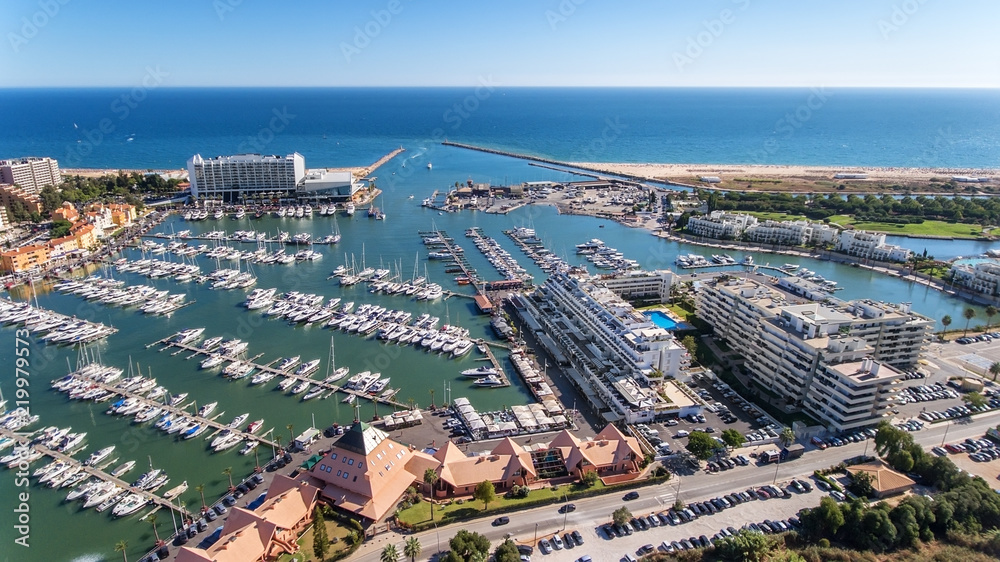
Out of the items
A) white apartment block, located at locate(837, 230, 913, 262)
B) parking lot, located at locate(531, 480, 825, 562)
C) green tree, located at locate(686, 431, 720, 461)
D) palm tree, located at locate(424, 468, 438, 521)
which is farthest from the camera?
white apartment block, located at locate(837, 230, 913, 262)

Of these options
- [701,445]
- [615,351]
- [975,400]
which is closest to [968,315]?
[975,400]

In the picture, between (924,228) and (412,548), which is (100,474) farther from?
(924,228)

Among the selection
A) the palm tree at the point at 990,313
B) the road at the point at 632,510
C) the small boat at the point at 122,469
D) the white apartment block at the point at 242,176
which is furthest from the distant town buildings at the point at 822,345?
the white apartment block at the point at 242,176

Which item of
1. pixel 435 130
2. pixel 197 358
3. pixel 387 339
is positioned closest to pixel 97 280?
pixel 197 358

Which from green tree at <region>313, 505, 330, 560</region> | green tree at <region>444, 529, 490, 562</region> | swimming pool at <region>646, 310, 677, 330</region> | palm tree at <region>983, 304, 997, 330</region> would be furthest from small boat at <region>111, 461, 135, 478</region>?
palm tree at <region>983, 304, 997, 330</region>

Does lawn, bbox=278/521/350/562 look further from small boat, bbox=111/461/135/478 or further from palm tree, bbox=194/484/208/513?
small boat, bbox=111/461/135/478

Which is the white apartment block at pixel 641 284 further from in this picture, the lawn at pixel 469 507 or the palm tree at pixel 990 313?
the palm tree at pixel 990 313
